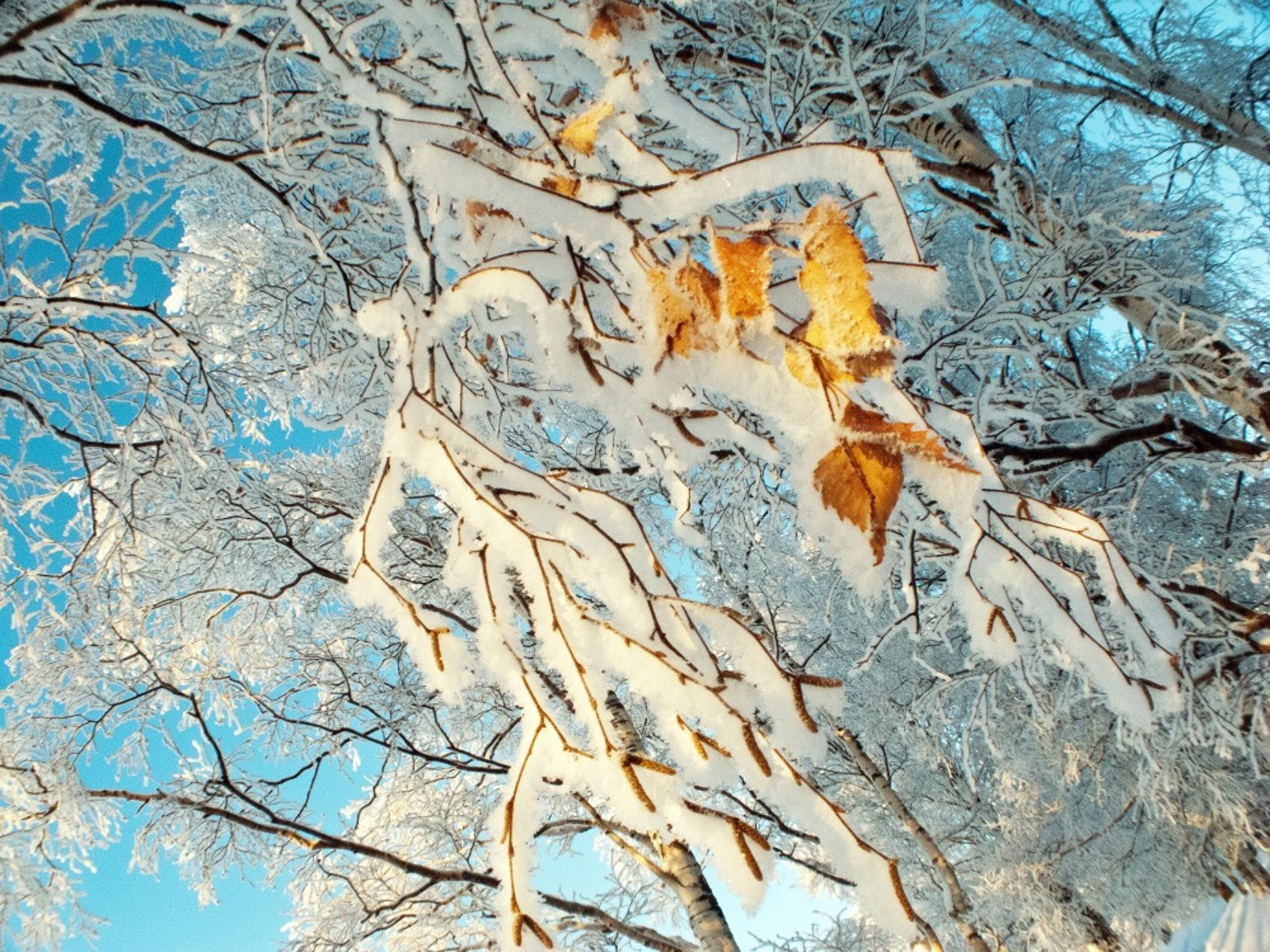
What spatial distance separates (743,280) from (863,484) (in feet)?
0.78

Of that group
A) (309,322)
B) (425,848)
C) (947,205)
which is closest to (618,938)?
(425,848)

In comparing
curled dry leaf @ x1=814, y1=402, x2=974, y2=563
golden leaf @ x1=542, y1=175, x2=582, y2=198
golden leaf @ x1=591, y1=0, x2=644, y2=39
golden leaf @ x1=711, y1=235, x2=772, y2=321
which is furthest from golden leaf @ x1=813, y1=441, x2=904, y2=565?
golden leaf @ x1=591, y1=0, x2=644, y2=39

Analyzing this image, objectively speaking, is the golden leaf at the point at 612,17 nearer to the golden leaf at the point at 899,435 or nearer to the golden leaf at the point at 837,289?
the golden leaf at the point at 837,289

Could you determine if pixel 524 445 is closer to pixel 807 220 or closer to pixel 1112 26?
pixel 1112 26

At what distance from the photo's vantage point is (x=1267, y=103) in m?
3.46

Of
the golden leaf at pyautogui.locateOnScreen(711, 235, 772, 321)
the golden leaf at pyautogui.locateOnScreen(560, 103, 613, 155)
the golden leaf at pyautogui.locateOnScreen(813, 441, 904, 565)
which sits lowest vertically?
the golden leaf at pyautogui.locateOnScreen(813, 441, 904, 565)

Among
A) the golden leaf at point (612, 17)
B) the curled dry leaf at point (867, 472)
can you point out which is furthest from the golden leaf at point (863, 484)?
the golden leaf at point (612, 17)

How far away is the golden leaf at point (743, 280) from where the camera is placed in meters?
0.75

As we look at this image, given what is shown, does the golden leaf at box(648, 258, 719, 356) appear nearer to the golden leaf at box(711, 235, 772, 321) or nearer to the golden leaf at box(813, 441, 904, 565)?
the golden leaf at box(711, 235, 772, 321)

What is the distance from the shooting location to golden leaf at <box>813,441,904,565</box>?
713 millimetres

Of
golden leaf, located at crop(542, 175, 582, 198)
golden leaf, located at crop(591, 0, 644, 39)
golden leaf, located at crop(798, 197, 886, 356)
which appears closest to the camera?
Result: golden leaf, located at crop(798, 197, 886, 356)

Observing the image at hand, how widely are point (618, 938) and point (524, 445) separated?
140 inches

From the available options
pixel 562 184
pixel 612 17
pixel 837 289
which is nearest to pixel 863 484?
pixel 837 289

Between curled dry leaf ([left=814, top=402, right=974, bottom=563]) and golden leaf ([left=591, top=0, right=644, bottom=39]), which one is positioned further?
golden leaf ([left=591, top=0, right=644, bottom=39])
